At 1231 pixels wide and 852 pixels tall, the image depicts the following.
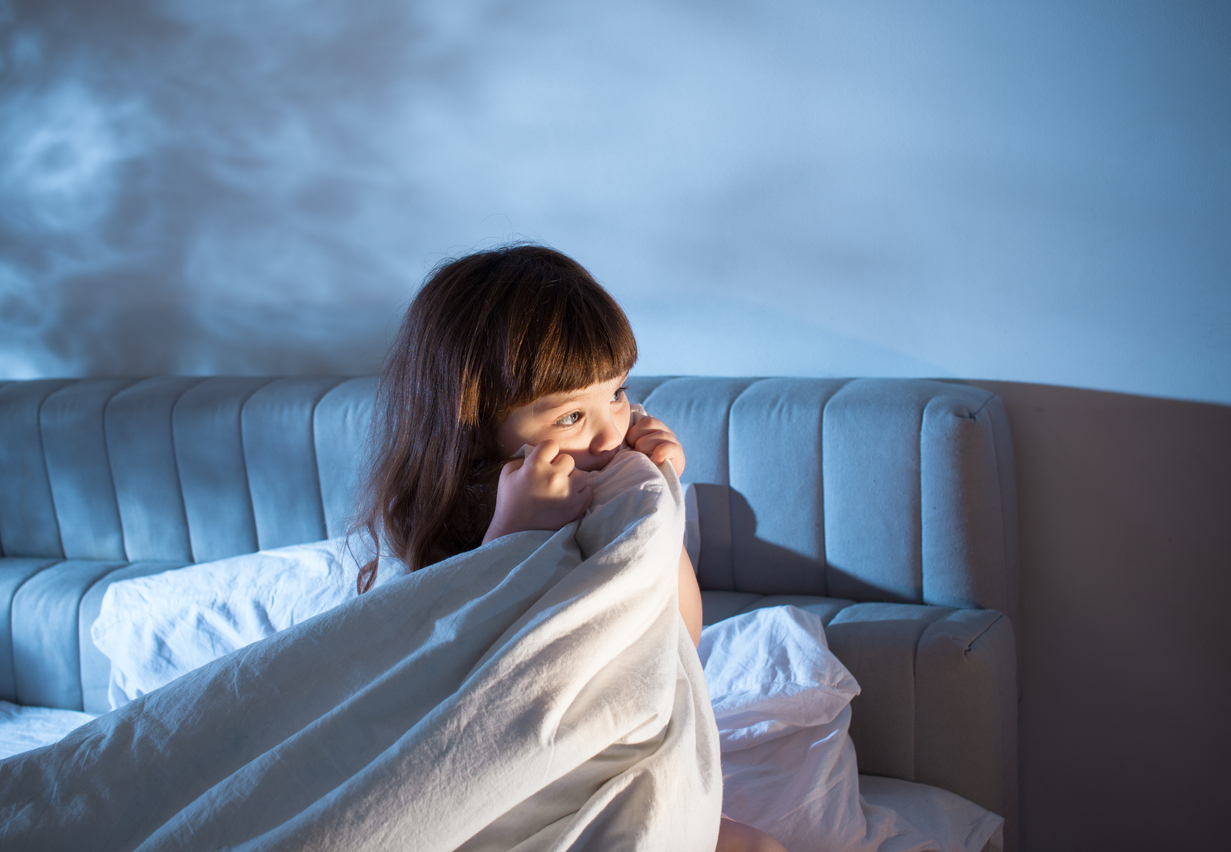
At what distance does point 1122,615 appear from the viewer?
4.37ft

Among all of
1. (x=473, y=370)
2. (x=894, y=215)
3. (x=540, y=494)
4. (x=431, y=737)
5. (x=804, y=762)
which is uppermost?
(x=894, y=215)

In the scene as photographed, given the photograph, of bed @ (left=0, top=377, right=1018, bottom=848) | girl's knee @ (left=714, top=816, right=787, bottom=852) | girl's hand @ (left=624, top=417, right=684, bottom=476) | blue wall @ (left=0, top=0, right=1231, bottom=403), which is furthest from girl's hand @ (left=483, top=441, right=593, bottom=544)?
blue wall @ (left=0, top=0, right=1231, bottom=403)

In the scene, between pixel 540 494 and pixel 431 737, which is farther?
pixel 540 494

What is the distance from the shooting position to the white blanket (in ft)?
1.78

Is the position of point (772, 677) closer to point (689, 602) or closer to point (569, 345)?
point (689, 602)

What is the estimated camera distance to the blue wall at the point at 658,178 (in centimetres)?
123

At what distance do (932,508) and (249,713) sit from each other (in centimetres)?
99

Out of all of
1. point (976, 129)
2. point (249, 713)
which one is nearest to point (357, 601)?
point (249, 713)

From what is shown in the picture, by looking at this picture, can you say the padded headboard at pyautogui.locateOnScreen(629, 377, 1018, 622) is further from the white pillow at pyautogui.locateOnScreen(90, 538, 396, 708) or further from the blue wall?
the white pillow at pyautogui.locateOnScreen(90, 538, 396, 708)

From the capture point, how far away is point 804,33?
1.37 metres

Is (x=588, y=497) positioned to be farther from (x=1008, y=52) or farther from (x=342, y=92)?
(x=342, y=92)

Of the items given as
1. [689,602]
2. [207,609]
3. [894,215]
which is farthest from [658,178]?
[207,609]

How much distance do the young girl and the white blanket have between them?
12cm

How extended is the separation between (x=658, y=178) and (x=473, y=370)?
0.89 meters
